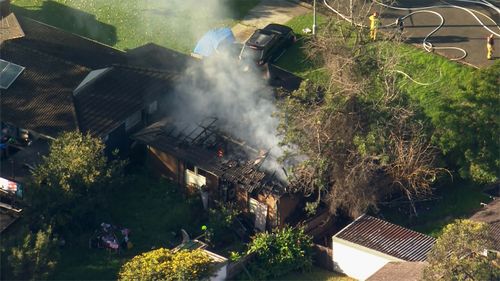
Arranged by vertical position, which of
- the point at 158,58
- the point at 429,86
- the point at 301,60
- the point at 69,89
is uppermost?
the point at 69,89

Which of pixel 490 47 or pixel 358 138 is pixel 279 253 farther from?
pixel 490 47

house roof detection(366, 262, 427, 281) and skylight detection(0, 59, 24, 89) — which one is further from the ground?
skylight detection(0, 59, 24, 89)

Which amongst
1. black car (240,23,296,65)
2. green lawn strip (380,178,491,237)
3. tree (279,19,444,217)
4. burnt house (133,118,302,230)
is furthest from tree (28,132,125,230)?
green lawn strip (380,178,491,237)

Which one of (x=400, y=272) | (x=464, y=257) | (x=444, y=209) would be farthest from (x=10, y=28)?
(x=464, y=257)

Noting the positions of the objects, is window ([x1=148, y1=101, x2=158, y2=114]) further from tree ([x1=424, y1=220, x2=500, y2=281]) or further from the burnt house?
tree ([x1=424, y1=220, x2=500, y2=281])

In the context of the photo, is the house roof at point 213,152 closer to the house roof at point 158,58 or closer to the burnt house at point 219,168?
the burnt house at point 219,168

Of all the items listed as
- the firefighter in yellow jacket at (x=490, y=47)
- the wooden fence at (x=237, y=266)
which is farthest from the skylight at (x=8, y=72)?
the firefighter in yellow jacket at (x=490, y=47)
